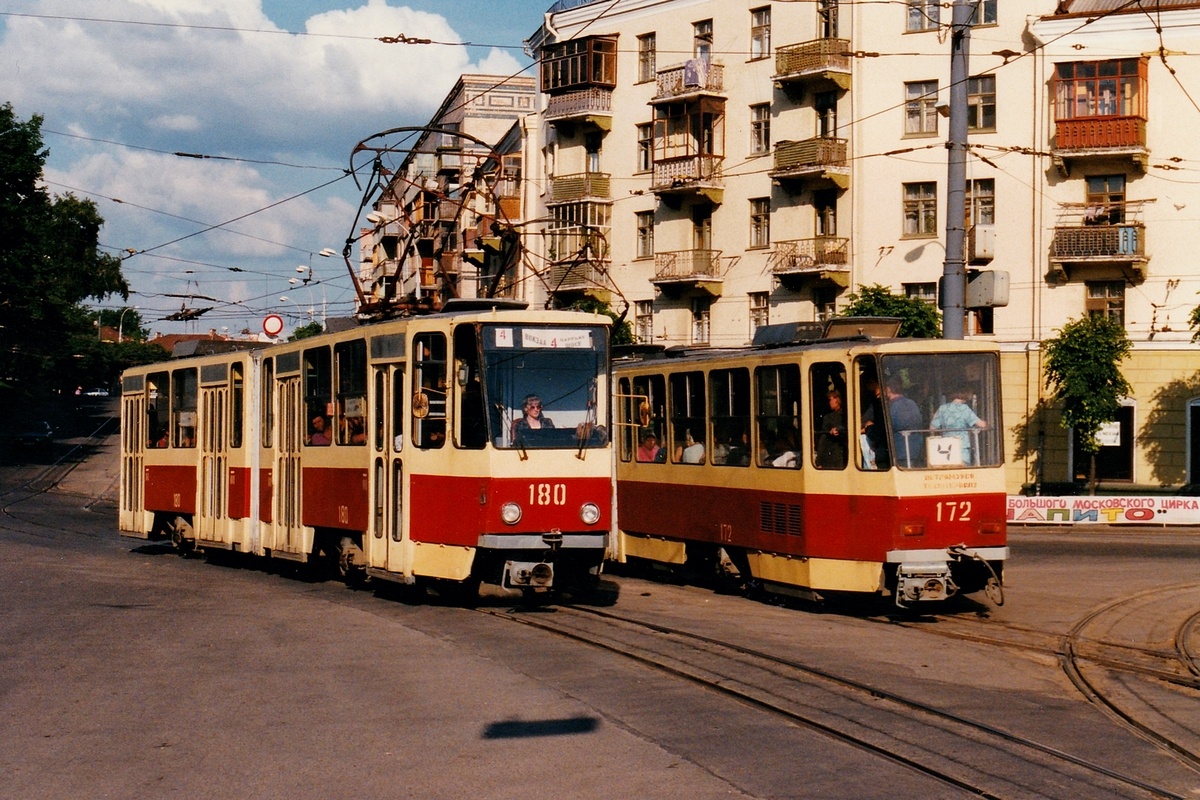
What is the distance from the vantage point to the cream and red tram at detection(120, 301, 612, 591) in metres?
15.7

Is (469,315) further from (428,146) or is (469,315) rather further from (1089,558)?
(428,146)

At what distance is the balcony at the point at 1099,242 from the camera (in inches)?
1549

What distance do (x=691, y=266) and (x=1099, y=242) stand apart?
43.9 feet

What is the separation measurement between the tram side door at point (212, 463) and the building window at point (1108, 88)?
84.1ft

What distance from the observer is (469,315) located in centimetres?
1575

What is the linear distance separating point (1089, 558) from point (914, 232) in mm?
19491

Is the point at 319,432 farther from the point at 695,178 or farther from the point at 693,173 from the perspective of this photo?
the point at 693,173

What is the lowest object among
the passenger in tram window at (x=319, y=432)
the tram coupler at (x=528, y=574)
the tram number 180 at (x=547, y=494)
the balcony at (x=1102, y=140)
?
the tram coupler at (x=528, y=574)

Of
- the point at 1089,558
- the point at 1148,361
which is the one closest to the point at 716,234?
the point at 1148,361

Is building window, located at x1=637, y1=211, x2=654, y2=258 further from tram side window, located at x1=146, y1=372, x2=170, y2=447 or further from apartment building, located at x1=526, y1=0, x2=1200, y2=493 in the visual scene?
tram side window, located at x1=146, y1=372, x2=170, y2=447

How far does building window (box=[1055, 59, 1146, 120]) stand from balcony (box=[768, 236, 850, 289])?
7424 millimetres

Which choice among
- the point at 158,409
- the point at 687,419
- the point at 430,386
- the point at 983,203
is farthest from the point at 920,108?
the point at 430,386

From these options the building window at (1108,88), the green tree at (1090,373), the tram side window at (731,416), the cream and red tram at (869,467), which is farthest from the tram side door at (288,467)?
the building window at (1108,88)

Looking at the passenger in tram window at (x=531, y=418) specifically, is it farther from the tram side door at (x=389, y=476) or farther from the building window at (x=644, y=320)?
the building window at (x=644, y=320)
